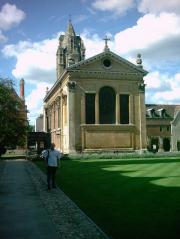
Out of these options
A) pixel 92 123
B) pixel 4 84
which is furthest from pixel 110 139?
pixel 4 84

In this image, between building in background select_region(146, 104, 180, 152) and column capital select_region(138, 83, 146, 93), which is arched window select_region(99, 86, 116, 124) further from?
building in background select_region(146, 104, 180, 152)

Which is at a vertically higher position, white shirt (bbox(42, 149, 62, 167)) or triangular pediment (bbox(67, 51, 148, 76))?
triangular pediment (bbox(67, 51, 148, 76))

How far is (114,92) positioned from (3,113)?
1945cm

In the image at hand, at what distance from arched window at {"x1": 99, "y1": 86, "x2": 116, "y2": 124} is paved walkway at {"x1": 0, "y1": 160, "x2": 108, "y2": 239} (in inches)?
1458

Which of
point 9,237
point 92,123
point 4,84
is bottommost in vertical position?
point 9,237

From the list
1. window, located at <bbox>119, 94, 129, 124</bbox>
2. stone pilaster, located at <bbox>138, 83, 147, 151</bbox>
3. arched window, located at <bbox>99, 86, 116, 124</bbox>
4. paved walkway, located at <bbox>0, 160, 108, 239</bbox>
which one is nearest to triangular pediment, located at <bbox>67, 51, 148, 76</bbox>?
stone pilaster, located at <bbox>138, 83, 147, 151</bbox>

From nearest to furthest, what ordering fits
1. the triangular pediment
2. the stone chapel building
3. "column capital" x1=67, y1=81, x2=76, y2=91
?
"column capital" x1=67, y1=81, x2=76, y2=91 → the stone chapel building → the triangular pediment

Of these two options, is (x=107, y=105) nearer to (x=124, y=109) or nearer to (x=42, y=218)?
(x=124, y=109)

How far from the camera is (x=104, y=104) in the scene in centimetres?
5259

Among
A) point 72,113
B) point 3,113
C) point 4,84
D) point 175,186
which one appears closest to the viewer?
point 175,186

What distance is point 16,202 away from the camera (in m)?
→ 13.4

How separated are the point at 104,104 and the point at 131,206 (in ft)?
134

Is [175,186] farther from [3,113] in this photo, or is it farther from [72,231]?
[3,113]

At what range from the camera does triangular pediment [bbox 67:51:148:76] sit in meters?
51.5
